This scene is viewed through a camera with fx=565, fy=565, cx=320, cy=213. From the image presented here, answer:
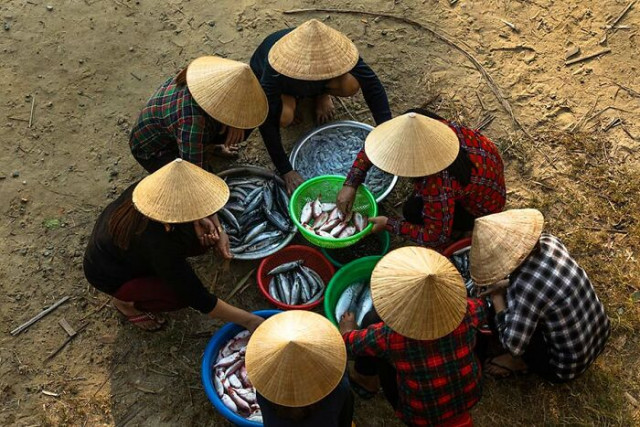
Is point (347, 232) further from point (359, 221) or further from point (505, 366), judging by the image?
point (505, 366)

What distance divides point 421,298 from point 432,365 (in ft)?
1.48

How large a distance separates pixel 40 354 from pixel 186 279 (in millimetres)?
1577

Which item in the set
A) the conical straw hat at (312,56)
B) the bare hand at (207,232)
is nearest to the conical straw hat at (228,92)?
the conical straw hat at (312,56)

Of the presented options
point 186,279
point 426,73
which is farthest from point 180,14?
point 186,279

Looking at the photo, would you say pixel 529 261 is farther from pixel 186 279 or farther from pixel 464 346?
pixel 186 279

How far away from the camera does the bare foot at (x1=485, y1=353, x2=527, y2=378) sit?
3.85 meters

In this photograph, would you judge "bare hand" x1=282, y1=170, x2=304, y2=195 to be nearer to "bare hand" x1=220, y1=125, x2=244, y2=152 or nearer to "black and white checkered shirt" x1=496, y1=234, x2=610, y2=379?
"bare hand" x1=220, y1=125, x2=244, y2=152

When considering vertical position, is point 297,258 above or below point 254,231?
below

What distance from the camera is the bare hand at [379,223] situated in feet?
13.2

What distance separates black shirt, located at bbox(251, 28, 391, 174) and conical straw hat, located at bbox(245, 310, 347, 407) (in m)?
2.06

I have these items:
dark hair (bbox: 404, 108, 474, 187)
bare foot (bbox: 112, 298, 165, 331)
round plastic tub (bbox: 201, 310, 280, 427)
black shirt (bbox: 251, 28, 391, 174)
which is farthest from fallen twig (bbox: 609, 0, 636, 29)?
bare foot (bbox: 112, 298, 165, 331)

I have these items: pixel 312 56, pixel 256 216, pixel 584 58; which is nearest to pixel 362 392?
pixel 256 216

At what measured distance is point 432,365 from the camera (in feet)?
9.98

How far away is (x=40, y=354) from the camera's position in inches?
165
